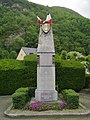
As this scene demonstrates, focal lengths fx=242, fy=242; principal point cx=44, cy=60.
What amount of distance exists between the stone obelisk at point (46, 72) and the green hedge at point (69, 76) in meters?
5.76

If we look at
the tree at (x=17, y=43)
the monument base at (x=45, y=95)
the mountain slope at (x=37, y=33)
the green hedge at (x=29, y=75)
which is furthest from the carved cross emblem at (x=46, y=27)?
the tree at (x=17, y=43)

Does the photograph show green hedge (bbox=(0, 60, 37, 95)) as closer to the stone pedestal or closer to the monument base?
the stone pedestal

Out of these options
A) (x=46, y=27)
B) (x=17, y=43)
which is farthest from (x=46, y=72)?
(x=17, y=43)

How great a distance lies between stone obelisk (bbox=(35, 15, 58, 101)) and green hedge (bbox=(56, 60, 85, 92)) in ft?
18.9

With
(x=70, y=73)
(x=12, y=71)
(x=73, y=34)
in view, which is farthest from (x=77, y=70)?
(x=73, y=34)

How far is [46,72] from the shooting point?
600 inches

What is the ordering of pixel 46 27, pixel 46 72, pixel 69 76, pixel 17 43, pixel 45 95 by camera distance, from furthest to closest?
pixel 17 43, pixel 69 76, pixel 46 27, pixel 46 72, pixel 45 95

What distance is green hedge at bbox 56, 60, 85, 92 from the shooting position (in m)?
21.1

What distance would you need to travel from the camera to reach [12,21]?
257 feet

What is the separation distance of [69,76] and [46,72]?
6485 millimetres

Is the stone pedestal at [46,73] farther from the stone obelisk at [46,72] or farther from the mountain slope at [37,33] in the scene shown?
the mountain slope at [37,33]

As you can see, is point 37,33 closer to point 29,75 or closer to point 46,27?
point 29,75

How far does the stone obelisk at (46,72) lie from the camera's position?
15156 mm

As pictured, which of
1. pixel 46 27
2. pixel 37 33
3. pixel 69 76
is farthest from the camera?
pixel 37 33
